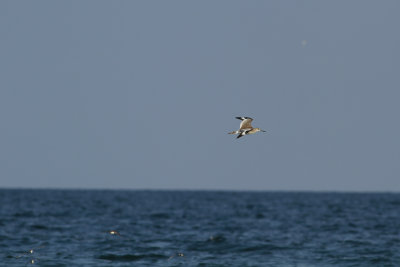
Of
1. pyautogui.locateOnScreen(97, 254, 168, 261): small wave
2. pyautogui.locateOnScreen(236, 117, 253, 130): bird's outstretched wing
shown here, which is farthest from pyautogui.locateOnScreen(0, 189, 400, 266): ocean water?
pyautogui.locateOnScreen(236, 117, 253, 130): bird's outstretched wing

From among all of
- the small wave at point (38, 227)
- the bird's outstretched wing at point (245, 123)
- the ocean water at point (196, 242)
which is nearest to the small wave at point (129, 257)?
the ocean water at point (196, 242)

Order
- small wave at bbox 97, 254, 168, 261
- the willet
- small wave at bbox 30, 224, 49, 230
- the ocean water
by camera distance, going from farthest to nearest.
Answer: small wave at bbox 30, 224, 49, 230 → small wave at bbox 97, 254, 168, 261 → the ocean water → the willet

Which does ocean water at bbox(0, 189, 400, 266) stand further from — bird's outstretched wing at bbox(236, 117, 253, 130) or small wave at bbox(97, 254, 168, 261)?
bird's outstretched wing at bbox(236, 117, 253, 130)

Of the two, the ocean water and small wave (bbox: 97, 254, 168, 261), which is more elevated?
the ocean water

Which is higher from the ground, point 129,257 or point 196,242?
point 196,242

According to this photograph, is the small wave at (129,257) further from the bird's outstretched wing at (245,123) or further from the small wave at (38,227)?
the small wave at (38,227)

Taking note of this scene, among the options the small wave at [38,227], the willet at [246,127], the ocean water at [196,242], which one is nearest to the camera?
the willet at [246,127]

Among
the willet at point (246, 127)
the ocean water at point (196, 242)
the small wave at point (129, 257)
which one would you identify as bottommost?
the small wave at point (129, 257)

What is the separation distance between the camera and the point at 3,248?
1656 inches

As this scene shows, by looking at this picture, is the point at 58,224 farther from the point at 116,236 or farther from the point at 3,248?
the point at 3,248

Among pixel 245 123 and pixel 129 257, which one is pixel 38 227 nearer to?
pixel 129 257

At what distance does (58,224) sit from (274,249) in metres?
22.4

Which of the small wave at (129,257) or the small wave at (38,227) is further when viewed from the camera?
the small wave at (38,227)

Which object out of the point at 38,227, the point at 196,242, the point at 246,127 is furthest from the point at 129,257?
the point at 38,227
